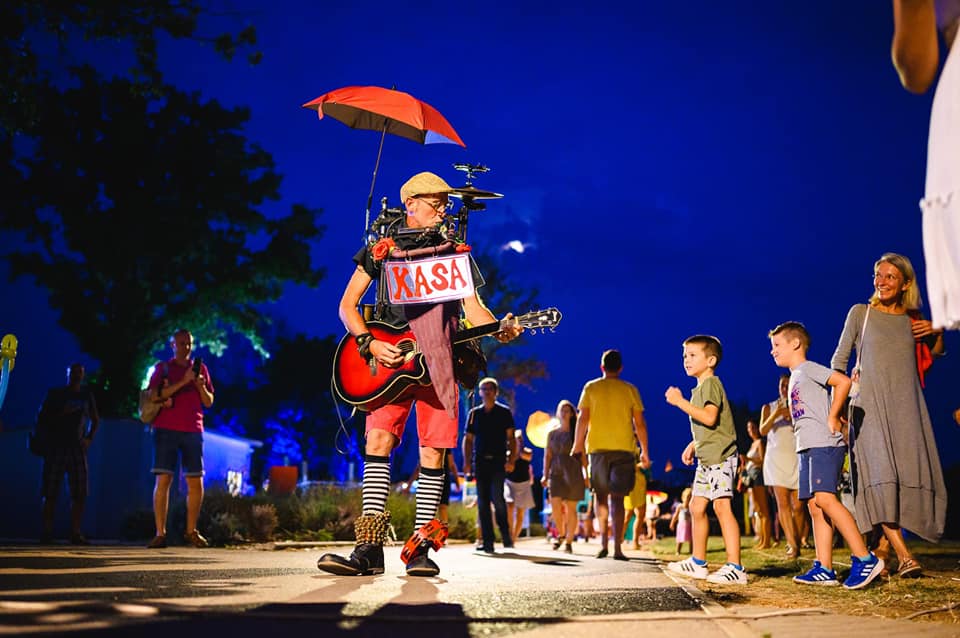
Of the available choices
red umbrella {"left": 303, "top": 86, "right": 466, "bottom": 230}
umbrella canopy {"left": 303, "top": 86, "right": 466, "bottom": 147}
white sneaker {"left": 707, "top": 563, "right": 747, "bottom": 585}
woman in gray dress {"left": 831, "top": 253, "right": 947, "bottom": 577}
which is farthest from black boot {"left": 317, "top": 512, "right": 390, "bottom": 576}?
woman in gray dress {"left": 831, "top": 253, "right": 947, "bottom": 577}

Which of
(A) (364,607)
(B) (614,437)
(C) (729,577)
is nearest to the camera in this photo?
(A) (364,607)

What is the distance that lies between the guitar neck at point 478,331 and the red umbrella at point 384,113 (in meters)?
1.91

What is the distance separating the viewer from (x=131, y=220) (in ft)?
79.0

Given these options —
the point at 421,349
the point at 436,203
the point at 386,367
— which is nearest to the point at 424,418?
the point at 386,367

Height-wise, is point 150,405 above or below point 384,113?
below

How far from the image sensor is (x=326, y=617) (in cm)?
328

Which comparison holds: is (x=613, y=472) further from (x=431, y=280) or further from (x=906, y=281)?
(x=431, y=280)

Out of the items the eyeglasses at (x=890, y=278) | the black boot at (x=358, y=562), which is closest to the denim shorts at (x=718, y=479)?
the eyeglasses at (x=890, y=278)

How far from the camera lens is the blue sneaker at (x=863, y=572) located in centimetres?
546

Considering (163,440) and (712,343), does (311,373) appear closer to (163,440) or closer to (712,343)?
(163,440)

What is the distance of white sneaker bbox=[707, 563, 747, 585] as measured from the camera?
6.04m

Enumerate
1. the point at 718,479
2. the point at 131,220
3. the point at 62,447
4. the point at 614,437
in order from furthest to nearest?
the point at 131,220, the point at 62,447, the point at 614,437, the point at 718,479

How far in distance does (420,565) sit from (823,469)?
2.88 meters

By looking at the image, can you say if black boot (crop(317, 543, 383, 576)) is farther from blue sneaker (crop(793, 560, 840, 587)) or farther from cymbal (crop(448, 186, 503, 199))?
blue sneaker (crop(793, 560, 840, 587))
